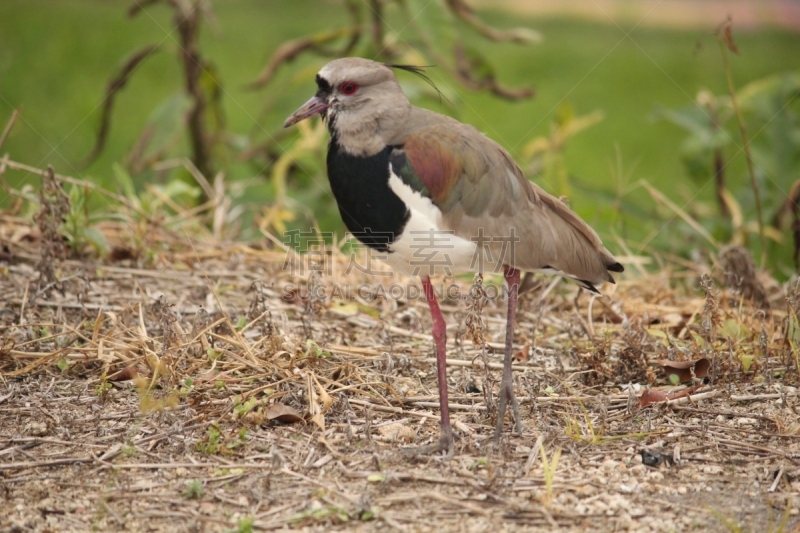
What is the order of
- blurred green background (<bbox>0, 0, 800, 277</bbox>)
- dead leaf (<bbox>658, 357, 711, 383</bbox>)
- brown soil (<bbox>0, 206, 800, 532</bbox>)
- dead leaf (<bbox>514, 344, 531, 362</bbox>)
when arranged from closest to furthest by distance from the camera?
brown soil (<bbox>0, 206, 800, 532</bbox>) → dead leaf (<bbox>658, 357, 711, 383</bbox>) → dead leaf (<bbox>514, 344, 531, 362</bbox>) → blurred green background (<bbox>0, 0, 800, 277</bbox>)

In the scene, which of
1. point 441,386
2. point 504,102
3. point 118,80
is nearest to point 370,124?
point 441,386

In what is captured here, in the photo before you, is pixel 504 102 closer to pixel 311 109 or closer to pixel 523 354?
pixel 523 354

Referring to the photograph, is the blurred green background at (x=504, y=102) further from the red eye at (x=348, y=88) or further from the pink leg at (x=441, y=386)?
the pink leg at (x=441, y=386)

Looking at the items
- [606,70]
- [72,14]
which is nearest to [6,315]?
[72,14]

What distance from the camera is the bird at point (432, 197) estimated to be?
116 inches

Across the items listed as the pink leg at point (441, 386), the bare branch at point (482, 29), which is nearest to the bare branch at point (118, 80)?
the bare branch at point (482, 29)

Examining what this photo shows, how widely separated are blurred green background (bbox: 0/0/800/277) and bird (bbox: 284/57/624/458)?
6.03 ft

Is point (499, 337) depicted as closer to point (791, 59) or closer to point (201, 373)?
point (201, 373)

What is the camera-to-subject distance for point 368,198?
2963mm

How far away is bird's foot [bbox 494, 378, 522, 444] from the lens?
2934mm

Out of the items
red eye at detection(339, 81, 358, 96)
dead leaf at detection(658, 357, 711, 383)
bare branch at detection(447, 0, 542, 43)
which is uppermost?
bare branch at detection(447, 0, 542, 43)

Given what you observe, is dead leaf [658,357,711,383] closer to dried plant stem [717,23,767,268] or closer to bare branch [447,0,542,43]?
dried plant stem [717,23,767,268]

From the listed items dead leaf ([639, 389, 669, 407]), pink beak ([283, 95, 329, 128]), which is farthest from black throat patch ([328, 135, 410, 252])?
dead leaf ([639, 389, 669, 407])

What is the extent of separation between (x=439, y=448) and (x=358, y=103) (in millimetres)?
1269
